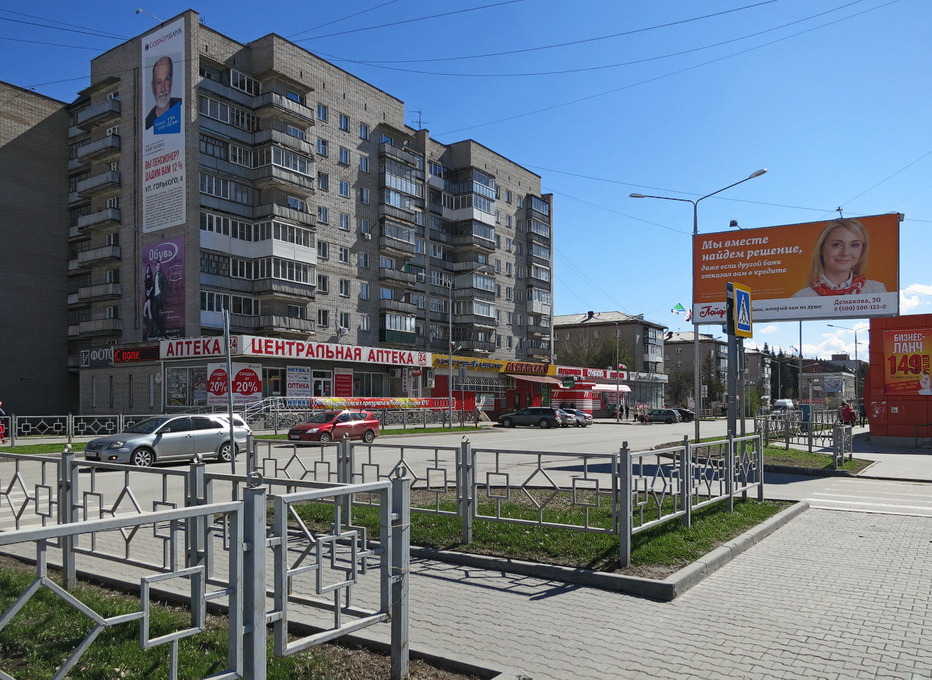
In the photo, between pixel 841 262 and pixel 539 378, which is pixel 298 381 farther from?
pixel 841 262

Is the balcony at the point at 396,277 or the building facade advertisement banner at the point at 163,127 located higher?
the building facade advertisement banner at the point at 163,127

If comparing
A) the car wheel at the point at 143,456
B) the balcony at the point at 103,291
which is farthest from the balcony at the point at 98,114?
the car wheel at the point at 143,456

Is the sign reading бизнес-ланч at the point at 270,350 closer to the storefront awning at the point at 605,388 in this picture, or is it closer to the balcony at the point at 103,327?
the balcony at the point at 103,327

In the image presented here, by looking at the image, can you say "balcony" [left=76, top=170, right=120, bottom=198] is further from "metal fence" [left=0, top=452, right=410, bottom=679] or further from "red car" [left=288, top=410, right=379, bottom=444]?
"metal fence" [left=0, top=452, right=410, bottom=679]

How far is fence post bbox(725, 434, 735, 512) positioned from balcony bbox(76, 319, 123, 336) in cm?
4428

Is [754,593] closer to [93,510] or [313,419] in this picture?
[93,510]

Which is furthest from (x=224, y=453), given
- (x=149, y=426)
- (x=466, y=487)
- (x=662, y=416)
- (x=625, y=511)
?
(x=662, y=416)

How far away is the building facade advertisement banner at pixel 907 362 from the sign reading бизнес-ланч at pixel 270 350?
28560 millimetres

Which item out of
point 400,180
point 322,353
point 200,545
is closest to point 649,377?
point 400,180

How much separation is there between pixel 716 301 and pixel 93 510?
1005 inches

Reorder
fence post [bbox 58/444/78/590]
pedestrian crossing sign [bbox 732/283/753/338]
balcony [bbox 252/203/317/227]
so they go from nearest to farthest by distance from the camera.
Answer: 1. fence post [bbox 58/444/78/590]
2. pedestrian crossing sign [bbox 732/283/753/338]
3. balcony [bbox 252/203/317/227]

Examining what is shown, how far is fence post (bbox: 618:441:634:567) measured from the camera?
23.9 feet

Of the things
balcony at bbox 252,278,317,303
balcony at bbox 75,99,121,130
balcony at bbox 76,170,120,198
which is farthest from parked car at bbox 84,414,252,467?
balcony at bbox 75,99,121,130

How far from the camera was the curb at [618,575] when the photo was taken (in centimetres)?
666
